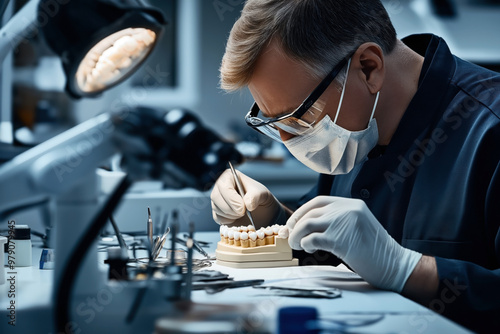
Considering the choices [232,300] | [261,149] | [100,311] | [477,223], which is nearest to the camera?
[100,311]

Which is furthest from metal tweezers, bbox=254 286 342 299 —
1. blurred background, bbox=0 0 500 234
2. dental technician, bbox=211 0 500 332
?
blurred background, bbox=0 0 500 234

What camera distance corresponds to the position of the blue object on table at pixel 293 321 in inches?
34.1

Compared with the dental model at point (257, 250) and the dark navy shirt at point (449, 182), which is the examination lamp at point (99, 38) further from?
the dark navy shirt at point (449, 182)

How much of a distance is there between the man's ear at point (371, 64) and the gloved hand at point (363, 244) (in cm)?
43

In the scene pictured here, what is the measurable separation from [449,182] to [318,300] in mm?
595

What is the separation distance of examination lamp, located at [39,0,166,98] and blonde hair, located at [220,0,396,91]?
0.45m

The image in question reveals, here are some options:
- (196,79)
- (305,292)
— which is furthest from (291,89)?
(196,79)

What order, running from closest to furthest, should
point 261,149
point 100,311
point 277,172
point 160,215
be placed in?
point 100,311
point 160,215
point 277,172
point 261,149

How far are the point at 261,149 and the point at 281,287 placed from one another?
315cm

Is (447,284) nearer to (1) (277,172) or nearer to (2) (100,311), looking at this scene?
(2) (100,311)

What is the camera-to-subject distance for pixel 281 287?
1.27 metres

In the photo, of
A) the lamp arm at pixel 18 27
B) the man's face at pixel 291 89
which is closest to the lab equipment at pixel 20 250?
the lamp arm at pixel 18 27

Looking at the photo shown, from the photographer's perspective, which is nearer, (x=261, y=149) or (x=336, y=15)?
(x=336, y=15)

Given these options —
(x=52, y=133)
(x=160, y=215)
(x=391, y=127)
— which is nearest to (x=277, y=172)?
(x=52, y=133)
